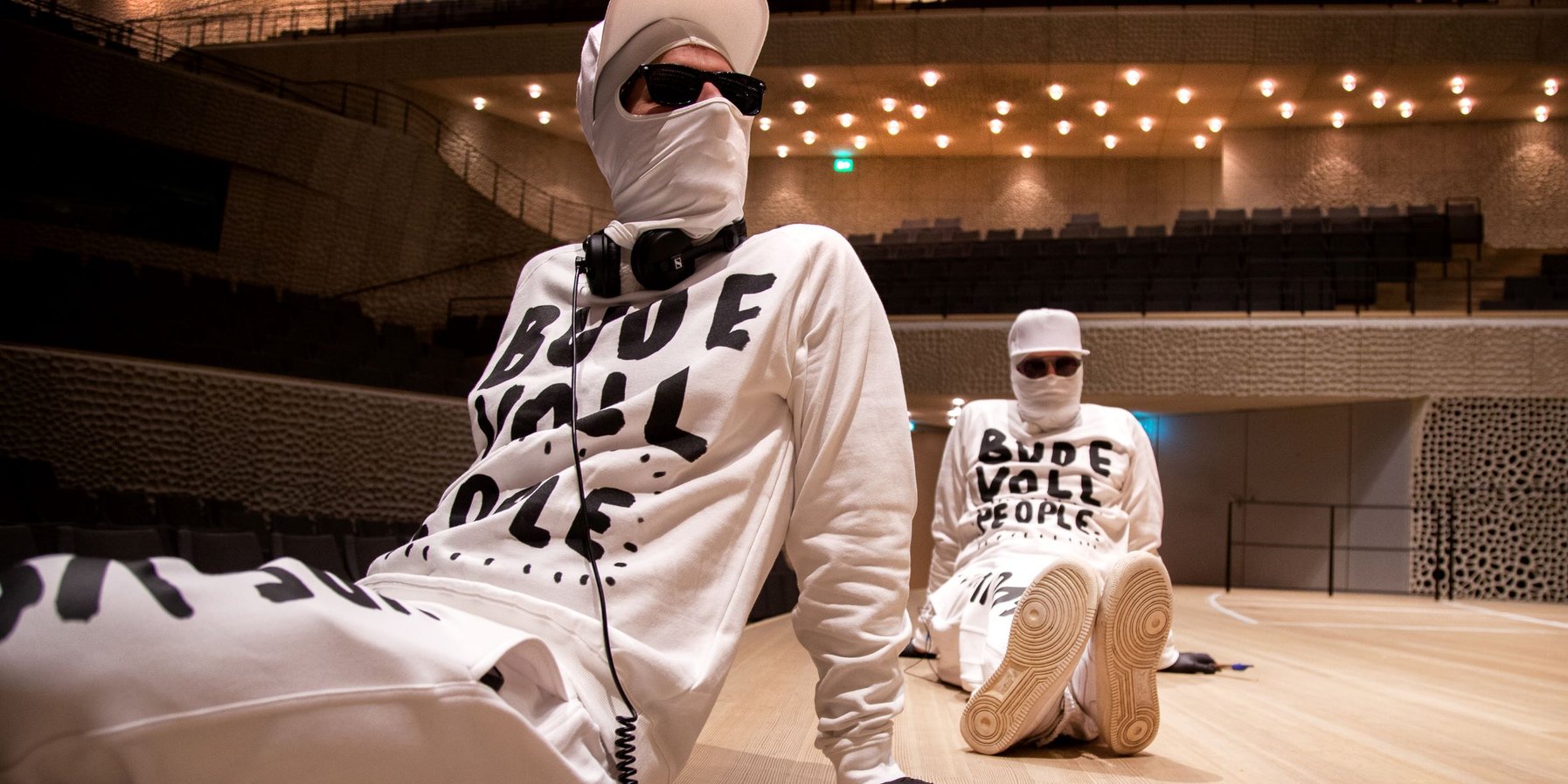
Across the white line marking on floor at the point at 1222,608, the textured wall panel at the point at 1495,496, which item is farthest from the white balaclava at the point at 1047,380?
the textured wall panel at the point at 1495,496

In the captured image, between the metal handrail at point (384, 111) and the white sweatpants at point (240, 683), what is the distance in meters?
11.3

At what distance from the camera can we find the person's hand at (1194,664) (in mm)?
3592

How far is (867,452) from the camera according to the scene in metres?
1.20

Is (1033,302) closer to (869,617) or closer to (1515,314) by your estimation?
(1515,314)

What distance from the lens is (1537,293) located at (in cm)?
955

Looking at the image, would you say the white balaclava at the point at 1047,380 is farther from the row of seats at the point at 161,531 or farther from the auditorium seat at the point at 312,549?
the auditorium seat at the point at 312,549

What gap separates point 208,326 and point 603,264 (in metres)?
8.14

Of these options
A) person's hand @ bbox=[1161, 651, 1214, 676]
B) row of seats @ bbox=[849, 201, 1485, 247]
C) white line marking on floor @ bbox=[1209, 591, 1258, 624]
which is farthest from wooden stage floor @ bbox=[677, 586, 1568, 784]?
row of seats @ bbox=[849, 201, 1485, 247]

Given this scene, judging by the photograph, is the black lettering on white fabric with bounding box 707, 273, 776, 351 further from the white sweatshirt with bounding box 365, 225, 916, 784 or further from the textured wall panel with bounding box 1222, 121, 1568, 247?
the textured wall panel with bounding box 1222, 121, 1568, 247

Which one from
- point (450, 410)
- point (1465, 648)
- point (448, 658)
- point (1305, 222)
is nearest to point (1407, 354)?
point (1305, 222)

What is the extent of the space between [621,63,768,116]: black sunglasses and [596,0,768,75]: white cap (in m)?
0.04

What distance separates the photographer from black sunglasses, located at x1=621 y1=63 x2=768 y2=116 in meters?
1.30

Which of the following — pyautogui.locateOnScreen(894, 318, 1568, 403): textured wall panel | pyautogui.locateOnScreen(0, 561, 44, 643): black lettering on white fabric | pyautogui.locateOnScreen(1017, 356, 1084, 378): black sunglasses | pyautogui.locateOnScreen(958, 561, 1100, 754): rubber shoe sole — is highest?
pyautogui.locateOnScreen(894, 318, 1568, 403): textured wall panel

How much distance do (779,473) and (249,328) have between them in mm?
8412
